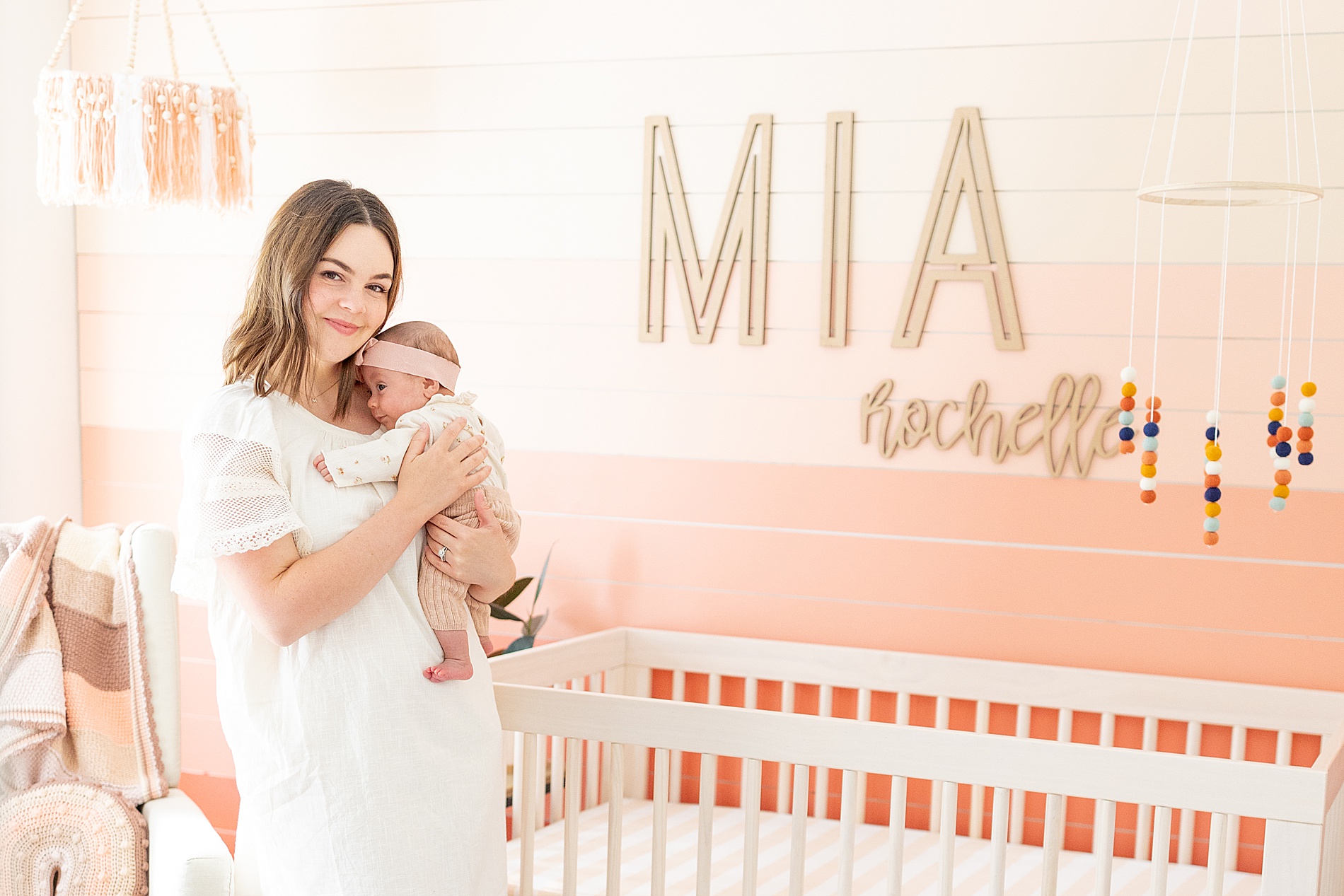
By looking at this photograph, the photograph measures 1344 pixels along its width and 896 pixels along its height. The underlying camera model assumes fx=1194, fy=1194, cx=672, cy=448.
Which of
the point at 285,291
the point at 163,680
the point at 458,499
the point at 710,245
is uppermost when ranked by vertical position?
the point at 710,245

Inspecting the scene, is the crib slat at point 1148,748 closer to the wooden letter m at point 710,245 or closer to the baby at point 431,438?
the wooden letter m at point 710,245

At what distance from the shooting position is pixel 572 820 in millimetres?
1672

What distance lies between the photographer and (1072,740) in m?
2.23

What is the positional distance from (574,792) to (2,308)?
1.77 metres

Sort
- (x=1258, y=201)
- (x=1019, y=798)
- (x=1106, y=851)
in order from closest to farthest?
(x=1106, y=851) → (x=1258, y=201) → (x=1019, y=798)

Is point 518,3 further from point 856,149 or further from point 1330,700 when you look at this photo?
point 1330,700

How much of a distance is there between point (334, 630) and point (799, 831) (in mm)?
656

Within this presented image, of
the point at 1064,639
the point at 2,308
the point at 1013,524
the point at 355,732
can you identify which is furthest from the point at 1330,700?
the point at 2,308

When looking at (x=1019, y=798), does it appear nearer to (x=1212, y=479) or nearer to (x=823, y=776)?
(x=823, y=776)

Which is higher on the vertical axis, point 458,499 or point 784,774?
point 458,499

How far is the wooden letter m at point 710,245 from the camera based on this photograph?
2.30 m

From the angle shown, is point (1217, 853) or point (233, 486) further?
point (1217, 853)

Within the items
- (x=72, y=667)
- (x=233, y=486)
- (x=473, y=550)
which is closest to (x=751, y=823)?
(x=473, y=550)

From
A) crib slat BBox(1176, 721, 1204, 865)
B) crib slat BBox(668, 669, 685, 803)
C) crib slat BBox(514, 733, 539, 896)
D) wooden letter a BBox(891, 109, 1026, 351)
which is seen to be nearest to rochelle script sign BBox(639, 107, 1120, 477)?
wooden letter a BBox(891, 109, 1026, 351)
